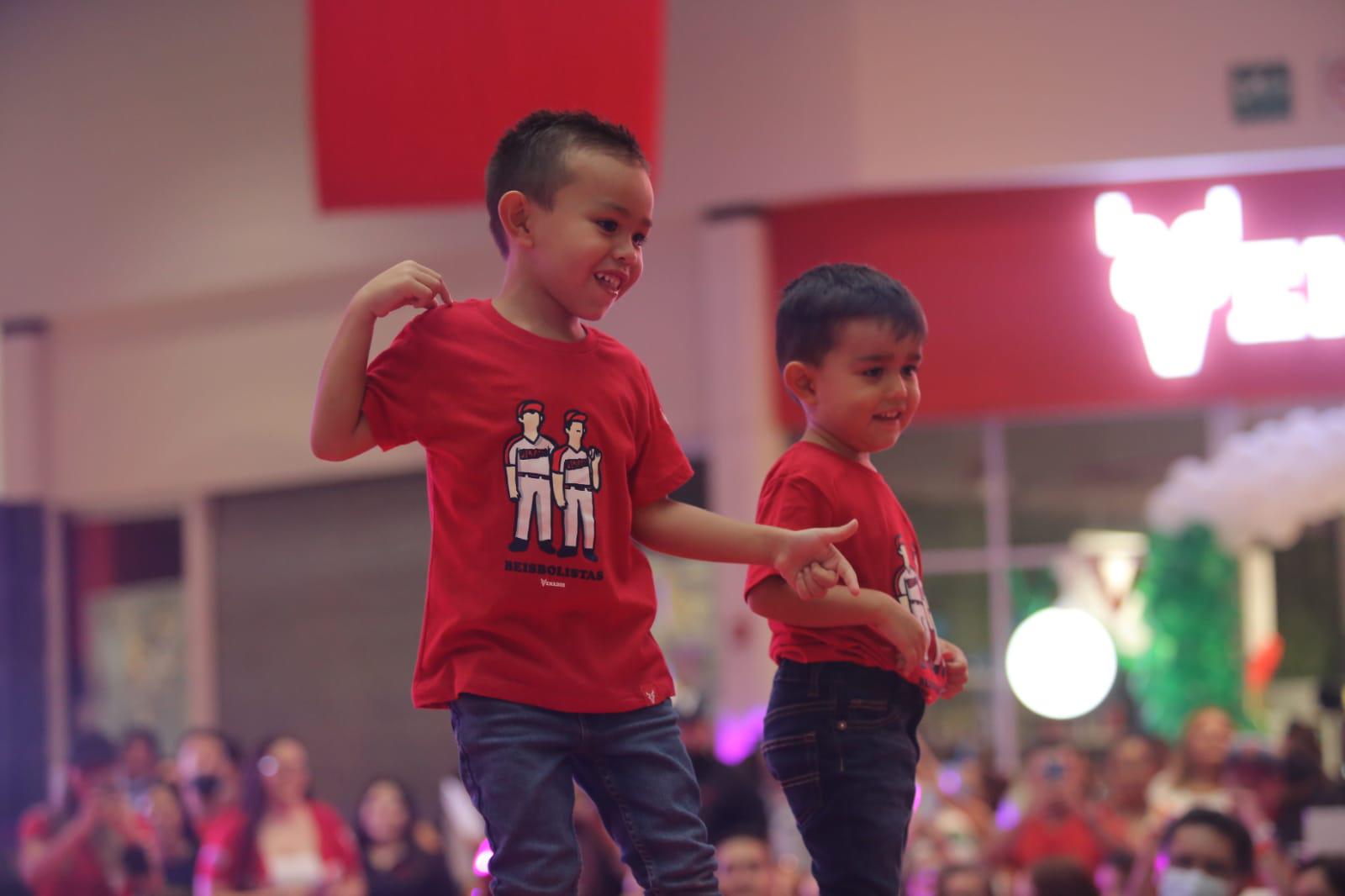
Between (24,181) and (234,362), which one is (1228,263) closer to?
(234,362)

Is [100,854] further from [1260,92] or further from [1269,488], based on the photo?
[1260,92]

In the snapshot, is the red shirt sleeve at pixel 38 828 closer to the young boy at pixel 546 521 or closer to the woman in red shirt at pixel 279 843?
the woman in red shirt at pixel 279 843

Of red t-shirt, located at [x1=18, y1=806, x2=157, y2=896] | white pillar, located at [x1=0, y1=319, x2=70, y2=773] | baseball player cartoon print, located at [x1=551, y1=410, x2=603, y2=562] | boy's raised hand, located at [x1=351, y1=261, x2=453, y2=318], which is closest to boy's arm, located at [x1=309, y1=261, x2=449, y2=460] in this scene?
boy's raised hand, located at [x1=351, y1=261, x2=453, y2=318]

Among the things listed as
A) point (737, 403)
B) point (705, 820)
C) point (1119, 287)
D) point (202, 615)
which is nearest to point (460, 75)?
point (737, 403)

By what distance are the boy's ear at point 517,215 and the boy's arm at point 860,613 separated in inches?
22.4

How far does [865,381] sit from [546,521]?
558 millimetres

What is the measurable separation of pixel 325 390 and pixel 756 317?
8.81 meters

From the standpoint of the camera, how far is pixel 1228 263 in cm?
1020

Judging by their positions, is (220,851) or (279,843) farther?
(279,843)

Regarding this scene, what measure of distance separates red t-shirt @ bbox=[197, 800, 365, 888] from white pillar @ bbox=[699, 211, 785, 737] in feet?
13.1

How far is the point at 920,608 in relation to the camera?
2170 mm

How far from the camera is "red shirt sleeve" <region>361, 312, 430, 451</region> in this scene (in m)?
1.92

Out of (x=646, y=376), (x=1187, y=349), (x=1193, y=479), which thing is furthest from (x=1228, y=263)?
(x=646, y=376)

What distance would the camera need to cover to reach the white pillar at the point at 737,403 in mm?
10320
